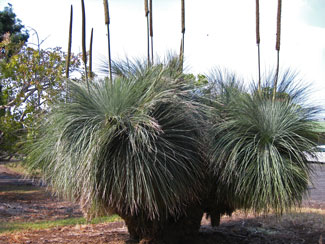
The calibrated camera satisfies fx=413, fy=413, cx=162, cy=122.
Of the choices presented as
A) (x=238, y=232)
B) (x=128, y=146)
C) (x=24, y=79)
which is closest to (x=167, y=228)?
(x=128, y=146)

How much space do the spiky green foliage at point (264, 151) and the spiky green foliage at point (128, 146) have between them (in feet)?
1.21

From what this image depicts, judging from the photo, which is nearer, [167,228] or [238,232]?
[167,228]

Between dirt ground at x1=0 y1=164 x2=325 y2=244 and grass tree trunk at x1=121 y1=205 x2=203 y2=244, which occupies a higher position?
grass tree trunk at x1=121 y1=205 x2=203 y2=244

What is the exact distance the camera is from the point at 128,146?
4.36 meters

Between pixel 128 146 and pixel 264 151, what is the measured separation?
1.59 metres

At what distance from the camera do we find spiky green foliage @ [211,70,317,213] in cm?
470

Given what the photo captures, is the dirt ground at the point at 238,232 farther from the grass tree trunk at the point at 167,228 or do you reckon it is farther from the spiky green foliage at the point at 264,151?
the spiky green foliage at the point at 264,151

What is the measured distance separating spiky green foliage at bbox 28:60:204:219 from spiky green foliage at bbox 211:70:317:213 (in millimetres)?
370

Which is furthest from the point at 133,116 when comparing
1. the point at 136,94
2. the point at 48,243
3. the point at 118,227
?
the point at 118,227

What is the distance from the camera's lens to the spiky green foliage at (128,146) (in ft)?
14.1

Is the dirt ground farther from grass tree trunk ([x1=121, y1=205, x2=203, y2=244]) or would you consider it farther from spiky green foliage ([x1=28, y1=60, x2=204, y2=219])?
spiky green foliage ([x1=28, y1=60, x2=204, y2=219])

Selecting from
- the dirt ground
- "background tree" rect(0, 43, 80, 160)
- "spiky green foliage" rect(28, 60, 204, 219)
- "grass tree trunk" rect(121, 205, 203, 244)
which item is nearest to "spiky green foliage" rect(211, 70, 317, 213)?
"spiky green foliage" rect(28, 60, 204, 219)

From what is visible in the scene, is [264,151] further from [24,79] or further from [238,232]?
[24,79]

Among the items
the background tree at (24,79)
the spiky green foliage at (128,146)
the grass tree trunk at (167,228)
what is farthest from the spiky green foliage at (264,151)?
the background tree at (24,79)
